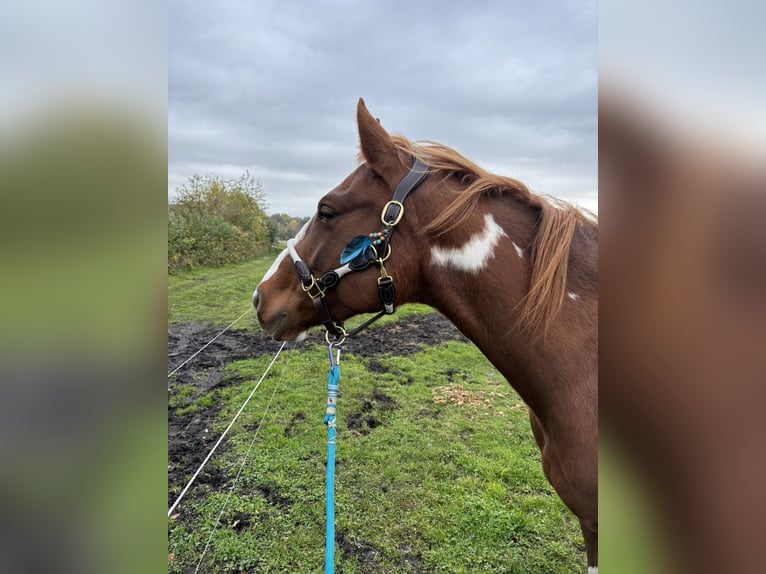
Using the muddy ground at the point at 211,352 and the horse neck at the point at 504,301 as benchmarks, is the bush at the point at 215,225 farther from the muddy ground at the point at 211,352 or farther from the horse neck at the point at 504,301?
the horse neck at the point at 504,301

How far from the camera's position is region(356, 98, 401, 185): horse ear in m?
2.05

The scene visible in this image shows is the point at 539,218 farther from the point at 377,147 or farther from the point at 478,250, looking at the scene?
the point at 377,147

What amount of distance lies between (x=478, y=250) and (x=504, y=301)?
0.26 metres

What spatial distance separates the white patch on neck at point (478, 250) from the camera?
1.88m

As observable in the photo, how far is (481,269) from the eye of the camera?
1.87 meters

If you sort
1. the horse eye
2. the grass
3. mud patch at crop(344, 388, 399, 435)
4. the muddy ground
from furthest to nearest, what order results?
mud patch at crop(344, 388, 399, 435)
the muddy ground
the grass
the horse eye

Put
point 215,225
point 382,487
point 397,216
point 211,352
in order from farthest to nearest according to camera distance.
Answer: point 215,225, point 211,352, point 382,487, point 397,216

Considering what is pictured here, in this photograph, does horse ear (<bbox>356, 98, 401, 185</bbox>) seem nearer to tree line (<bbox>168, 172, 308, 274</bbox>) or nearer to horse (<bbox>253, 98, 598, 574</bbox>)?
horse (<bbox>253, 98, 598, 574</bbox>)

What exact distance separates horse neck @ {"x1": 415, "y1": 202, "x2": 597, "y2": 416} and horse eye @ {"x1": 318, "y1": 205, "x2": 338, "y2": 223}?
1.84 ft
